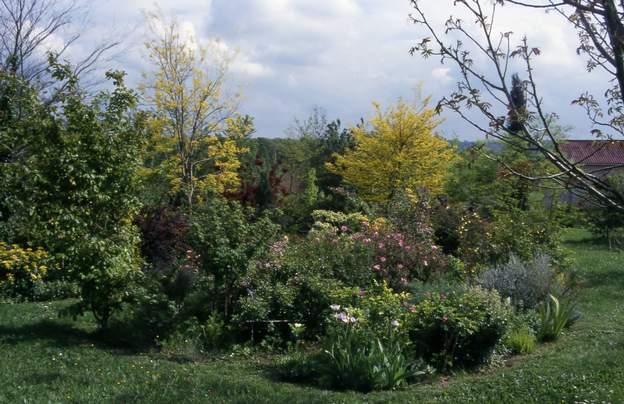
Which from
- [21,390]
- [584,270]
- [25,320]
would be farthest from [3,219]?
[584,270]

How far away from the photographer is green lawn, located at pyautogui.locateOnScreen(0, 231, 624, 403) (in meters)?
6.90

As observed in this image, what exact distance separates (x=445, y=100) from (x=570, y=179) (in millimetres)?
1182

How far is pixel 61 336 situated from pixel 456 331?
16.6ft

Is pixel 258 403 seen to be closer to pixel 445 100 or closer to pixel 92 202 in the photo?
pixel 445 100

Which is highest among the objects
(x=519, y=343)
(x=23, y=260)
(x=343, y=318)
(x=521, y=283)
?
(x=23, y=260)

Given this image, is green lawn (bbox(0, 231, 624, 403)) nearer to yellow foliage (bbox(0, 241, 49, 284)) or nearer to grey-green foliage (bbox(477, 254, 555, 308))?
grey-green foliage (bbox(477, 254, 555, 308))

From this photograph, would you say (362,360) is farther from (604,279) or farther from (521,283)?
(604,279)

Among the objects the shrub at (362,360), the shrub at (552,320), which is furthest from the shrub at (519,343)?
the shrub at (362,360)

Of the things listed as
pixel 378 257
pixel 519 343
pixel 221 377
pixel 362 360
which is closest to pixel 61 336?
pixel 221 377

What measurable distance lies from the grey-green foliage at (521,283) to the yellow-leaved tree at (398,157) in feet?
33.0

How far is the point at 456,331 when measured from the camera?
7930 mm

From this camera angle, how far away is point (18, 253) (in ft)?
38.3

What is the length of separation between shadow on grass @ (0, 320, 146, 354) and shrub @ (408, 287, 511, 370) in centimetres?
345

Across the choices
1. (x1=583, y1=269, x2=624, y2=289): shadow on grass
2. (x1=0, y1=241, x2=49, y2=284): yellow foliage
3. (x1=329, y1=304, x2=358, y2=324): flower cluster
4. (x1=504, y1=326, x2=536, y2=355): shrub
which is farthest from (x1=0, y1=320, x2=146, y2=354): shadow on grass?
(x1=583, y1=269, x2=624, y2=289): shadow on grass
